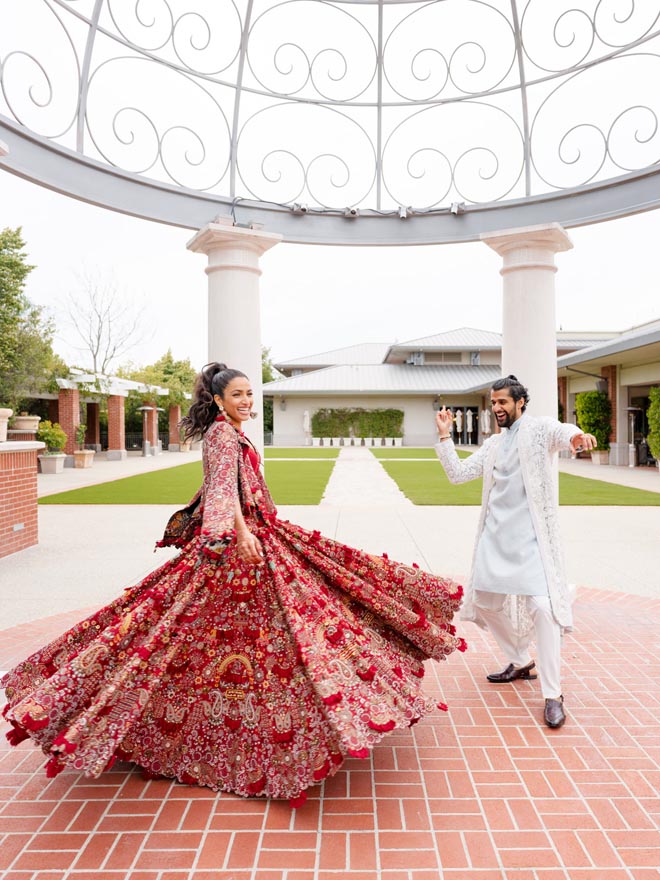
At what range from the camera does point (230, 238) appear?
5328 millimetres

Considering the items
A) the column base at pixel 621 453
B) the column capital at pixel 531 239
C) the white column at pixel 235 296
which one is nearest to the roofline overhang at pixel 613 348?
the column base at pixel 621 453

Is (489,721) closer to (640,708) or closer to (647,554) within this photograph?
(640,708)

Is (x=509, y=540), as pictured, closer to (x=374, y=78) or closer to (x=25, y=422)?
(x=374, y=78)

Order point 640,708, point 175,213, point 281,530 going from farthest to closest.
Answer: point 175,213, point 640,708, point 281,530

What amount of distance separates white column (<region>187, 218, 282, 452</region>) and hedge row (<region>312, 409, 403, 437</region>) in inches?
1358

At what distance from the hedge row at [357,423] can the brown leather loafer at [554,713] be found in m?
36.5

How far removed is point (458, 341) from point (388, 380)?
6848 millimetres

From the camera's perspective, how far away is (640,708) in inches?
142

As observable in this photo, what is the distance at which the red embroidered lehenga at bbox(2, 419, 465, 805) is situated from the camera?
259cm

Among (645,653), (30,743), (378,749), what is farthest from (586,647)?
(30,743)

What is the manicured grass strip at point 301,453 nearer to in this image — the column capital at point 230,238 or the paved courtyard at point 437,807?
the column capital at point 230,238

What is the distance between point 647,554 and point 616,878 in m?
6.46

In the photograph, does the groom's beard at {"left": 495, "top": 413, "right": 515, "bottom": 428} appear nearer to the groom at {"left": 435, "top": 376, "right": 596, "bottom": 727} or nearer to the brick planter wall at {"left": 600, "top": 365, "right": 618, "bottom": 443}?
the groom at {"left": 435, "top": 376, "right": 596, "bottom": 727}

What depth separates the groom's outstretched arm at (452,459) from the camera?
392cm
